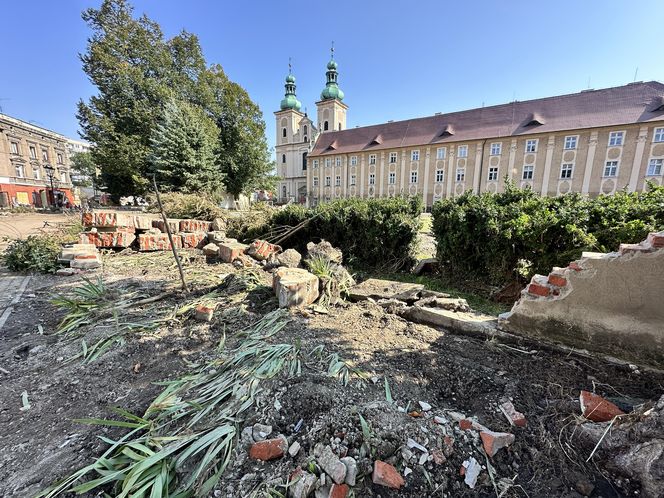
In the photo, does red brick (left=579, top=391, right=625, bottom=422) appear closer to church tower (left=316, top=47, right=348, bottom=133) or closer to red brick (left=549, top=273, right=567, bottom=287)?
red brick (left=549, top=273, right=567, bottom=287)

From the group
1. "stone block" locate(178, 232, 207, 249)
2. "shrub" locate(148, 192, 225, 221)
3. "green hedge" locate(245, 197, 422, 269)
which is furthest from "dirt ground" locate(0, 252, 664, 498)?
"shrub" locate(148, 192, 225, 221)

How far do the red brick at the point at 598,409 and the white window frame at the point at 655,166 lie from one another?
112ft

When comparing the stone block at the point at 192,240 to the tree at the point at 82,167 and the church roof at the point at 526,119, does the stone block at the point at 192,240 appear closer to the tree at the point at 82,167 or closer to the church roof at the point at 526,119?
the church roof at the point at 526,119

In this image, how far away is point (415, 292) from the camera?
436 cm

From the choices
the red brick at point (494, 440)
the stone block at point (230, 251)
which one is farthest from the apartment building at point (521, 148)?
the red brick at point (494, 440)

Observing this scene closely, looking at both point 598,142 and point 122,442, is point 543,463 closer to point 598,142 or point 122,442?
point 122,442

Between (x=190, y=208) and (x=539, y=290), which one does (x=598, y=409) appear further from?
(x=190, y=208)

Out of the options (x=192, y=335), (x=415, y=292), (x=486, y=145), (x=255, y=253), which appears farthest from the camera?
(x=486, y=145)

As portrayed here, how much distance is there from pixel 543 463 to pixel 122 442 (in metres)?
2.51

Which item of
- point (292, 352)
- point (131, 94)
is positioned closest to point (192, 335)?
point (292, 352)

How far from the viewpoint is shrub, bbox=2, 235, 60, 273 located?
5.64 m

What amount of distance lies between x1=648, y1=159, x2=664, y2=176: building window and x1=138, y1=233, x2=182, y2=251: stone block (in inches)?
1398

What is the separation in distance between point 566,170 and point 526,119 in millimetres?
6454

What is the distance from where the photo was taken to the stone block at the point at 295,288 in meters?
3.74
